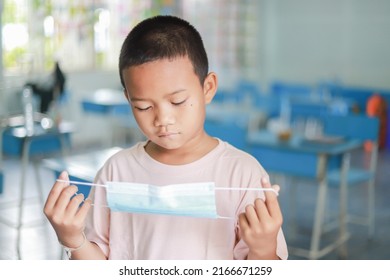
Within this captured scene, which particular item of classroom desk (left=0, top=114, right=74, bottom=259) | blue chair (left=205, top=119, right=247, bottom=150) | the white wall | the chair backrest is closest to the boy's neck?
blue chair (left=205, top=119, right=247, bottom=150)

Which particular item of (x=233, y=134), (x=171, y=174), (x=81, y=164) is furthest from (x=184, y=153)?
(x=233, y=134)

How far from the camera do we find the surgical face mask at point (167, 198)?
0.96m

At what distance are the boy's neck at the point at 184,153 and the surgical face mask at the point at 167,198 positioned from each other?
152 mm

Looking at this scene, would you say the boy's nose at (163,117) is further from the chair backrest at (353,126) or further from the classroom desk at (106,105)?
the classroom desk at (106,105)

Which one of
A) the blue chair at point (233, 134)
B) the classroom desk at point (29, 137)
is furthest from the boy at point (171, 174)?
the classroom desk at point (29, 137)

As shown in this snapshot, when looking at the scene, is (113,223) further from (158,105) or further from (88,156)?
(88,156)

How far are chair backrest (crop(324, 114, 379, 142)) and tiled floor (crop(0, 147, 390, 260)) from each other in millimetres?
670

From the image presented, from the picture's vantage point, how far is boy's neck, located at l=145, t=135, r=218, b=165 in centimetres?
112

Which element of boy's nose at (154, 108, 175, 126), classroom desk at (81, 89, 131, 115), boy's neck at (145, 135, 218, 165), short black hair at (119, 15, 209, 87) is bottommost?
classroom desk at (81, 89, 131, 115)

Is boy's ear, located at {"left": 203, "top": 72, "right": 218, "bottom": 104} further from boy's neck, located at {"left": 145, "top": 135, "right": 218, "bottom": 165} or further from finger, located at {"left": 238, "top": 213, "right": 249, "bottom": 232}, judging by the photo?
finger, located at {"left": 238, "top": 213, "right": 249, "bottom": 232}

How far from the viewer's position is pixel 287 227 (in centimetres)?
403
